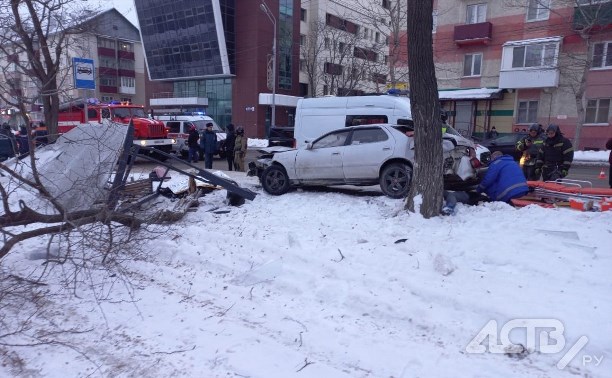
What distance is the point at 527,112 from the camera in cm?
2856

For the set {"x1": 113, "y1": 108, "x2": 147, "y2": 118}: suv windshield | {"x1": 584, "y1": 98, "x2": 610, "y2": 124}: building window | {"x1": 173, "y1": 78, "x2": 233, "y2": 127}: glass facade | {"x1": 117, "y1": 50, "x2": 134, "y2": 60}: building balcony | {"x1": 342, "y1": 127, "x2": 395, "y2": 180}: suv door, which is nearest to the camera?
{"x1": 342, "y1": 127, "x2": 395, "y2": 180}: suv door

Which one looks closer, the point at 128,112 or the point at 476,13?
the point at 128,112

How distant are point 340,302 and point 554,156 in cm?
721

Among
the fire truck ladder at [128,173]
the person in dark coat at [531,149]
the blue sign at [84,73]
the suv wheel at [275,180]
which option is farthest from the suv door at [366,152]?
the blue sign at [84,73]

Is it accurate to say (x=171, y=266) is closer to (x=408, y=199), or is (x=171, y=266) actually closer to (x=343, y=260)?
(x=343, y=260)

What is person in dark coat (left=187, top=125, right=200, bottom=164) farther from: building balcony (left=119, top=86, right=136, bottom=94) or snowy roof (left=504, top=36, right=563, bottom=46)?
building balcony (left=119, top=86, right=136, bottom=94)

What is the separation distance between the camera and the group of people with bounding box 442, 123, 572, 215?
725 centimetres

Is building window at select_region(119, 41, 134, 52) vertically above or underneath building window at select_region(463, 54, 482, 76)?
above

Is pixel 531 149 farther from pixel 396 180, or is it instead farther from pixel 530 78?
pixel 530 78

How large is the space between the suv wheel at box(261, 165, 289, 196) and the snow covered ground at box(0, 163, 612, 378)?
2.83 m

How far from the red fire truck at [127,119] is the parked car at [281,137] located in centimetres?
454

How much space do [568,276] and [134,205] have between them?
216 inches

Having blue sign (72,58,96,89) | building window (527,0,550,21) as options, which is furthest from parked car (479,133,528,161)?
blue sign (72,58,96,89)

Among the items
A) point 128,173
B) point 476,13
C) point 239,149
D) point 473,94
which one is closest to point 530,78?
point 473,94
